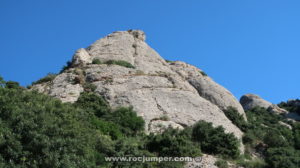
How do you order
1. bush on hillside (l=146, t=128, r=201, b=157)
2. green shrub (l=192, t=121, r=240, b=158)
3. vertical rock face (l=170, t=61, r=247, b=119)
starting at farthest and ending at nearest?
vertical rock face (l=170, t=61, r=247, b=119) → green shrub (l=192, t=121, r=240, b=158) → bush on hillside (l=146, t=128, r=201, b=157)

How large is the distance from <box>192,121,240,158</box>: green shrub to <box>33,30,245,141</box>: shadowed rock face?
185cm

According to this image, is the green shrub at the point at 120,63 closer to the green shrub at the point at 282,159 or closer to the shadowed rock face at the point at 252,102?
the green shrub at the point at 282,159

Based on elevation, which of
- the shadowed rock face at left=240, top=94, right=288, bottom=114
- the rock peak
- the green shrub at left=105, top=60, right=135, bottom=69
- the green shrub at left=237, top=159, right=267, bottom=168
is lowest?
the green shrub at left=237, top=159, right=267, bottom=168

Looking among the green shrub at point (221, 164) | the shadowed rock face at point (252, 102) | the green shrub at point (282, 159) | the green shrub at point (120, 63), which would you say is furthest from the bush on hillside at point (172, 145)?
the shadowed rock face at point (252, 102)

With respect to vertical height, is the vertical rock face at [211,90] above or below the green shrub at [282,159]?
above

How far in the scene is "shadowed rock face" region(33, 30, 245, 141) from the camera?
26.7 m

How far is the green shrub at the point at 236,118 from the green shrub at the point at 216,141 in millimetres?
5670

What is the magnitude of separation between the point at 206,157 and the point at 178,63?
18.7m

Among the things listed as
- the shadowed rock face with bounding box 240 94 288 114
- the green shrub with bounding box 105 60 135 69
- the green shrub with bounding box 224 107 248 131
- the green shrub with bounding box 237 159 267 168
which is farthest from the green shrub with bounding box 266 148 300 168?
the shadowed rock face with bounding box 240 94 288 114

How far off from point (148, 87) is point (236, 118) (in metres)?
6.44

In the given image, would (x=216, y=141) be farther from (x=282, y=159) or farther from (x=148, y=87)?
(x=148, y=87)

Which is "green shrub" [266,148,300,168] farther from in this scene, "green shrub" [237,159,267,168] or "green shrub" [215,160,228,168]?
"green shrub" [215,160,228,168]

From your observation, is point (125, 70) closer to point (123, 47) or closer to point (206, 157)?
point (123, 47)

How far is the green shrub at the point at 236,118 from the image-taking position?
29656 mm
